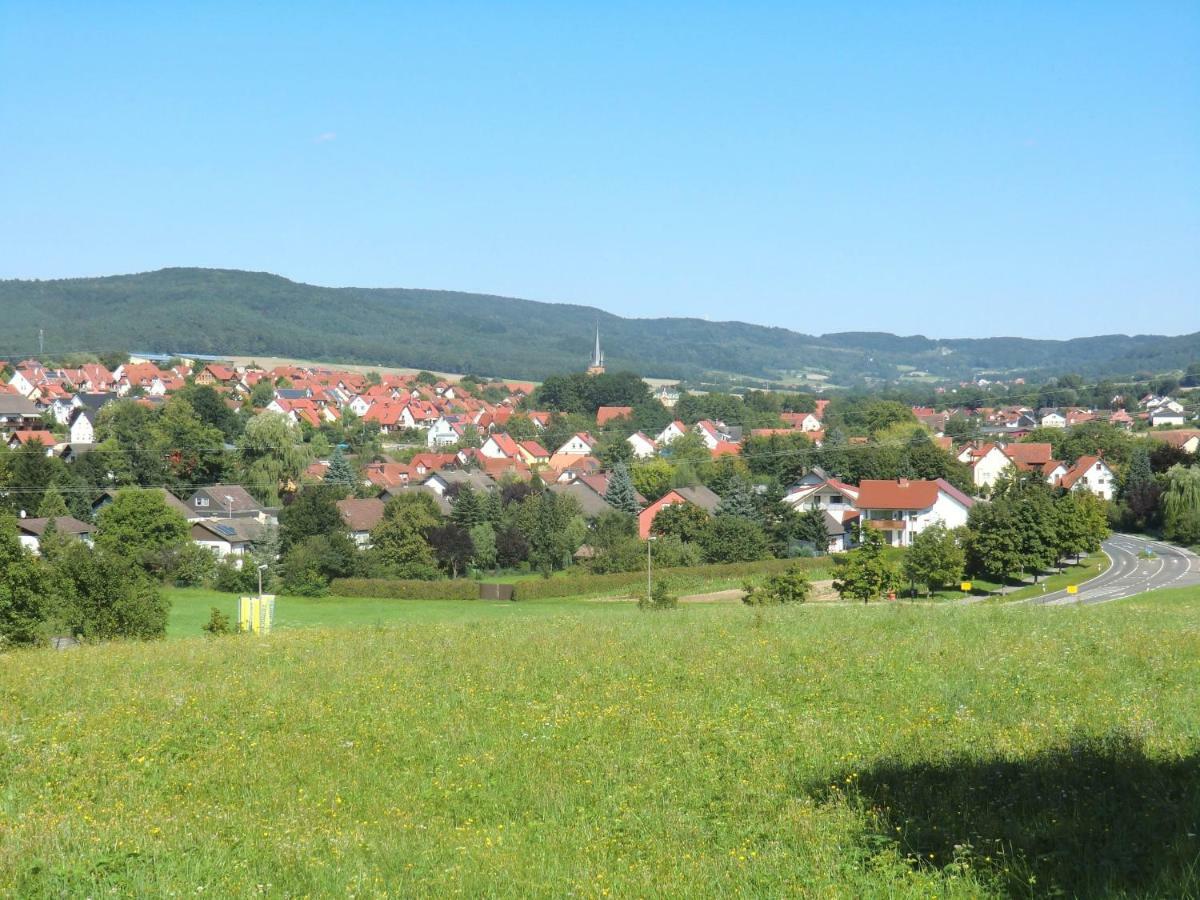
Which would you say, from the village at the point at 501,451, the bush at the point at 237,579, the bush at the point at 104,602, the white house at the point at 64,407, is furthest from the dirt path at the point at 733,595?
the white house at the point at 64,407

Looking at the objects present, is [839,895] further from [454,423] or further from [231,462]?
[454,423]

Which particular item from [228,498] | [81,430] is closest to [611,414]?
A: [81,430]

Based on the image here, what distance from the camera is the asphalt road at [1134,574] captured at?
1564 inches

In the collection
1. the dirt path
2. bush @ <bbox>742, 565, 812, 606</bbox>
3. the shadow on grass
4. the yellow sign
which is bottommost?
the dirt path

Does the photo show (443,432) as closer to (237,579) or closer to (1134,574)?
(237,579)

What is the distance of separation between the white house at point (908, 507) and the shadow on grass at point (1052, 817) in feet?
177

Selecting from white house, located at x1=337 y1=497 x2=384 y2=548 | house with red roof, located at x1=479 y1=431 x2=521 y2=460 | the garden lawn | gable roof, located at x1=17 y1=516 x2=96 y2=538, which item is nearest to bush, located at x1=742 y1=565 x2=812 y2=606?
the garden lawn

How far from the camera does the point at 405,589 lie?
1737 inches

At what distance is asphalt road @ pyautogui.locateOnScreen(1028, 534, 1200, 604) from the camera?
39.7m

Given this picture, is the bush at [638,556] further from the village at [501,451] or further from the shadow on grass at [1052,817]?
the shadow on grass at [1052,817]

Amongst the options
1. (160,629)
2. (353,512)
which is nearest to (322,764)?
(160,629)

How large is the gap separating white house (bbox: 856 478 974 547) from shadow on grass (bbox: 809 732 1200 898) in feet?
177

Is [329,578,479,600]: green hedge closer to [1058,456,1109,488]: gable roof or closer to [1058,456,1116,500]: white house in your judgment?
[1058,456,1109,488]: gable roof

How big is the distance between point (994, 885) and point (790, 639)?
854cm
